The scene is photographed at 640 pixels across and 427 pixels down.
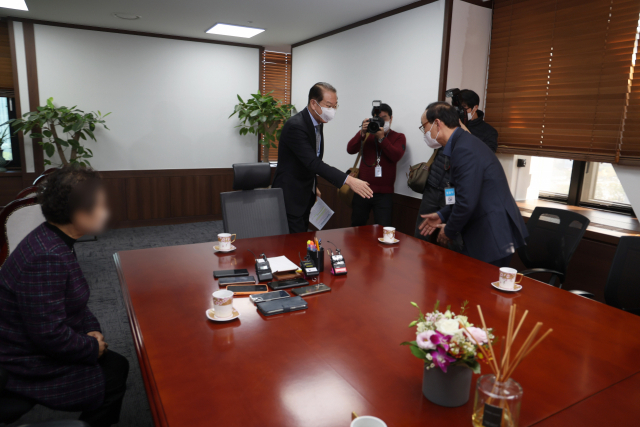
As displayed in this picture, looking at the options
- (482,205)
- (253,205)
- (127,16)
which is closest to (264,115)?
(127,16)

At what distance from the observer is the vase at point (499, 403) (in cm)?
90

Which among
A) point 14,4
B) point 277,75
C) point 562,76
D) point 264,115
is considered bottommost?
point 264,115

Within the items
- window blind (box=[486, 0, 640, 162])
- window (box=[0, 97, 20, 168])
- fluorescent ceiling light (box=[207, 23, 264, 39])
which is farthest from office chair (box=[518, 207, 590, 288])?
window (box=[0, 97, 20, 168])

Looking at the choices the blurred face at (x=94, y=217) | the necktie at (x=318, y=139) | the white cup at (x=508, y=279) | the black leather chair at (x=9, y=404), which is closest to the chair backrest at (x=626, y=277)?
the white cup at (x=508, y=279)

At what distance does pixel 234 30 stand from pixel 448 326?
5.42 m

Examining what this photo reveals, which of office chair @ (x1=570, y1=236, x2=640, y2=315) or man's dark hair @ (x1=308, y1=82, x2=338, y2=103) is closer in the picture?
office chair @ (x1=570, y1=236, x2=640, y2=315)

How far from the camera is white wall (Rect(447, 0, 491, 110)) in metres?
3.79

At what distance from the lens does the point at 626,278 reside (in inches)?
81.7

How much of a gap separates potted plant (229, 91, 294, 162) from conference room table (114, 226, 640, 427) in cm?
432

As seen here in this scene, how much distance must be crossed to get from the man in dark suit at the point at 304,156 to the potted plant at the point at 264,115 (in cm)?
297

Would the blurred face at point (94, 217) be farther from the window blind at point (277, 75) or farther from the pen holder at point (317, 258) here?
the window blind at point (277, 75)

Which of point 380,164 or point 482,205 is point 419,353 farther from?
point 380,164

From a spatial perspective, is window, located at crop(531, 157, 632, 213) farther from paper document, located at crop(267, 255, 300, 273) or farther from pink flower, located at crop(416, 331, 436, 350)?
pink flower, located at crop(416, 331, 436, 350)

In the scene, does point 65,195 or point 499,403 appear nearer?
point 499,403
